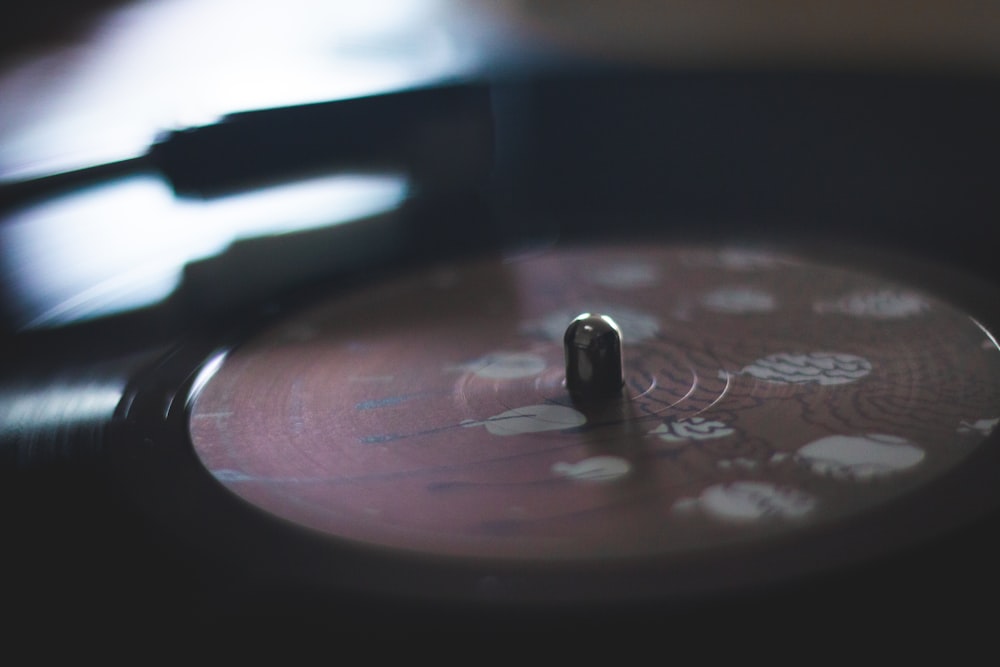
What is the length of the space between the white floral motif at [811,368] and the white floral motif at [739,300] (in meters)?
0.11

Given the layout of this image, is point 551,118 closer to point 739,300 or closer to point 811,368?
point 739,300

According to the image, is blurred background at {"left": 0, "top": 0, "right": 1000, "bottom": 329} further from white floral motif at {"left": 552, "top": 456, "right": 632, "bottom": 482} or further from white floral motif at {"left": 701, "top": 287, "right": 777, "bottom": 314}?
white floral motif at {"left": 552, "top": 456, "right": 632, "bottom": 482}

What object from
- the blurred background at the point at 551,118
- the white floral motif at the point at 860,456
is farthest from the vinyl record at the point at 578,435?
the blurred background at the point at 551,118

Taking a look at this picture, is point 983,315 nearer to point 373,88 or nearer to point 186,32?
point 373,88

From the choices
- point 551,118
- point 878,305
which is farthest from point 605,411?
point 551,118

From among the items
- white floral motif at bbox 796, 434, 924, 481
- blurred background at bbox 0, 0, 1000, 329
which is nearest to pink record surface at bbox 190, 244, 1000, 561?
white floral motif at bbox 796, 434, 924, 481

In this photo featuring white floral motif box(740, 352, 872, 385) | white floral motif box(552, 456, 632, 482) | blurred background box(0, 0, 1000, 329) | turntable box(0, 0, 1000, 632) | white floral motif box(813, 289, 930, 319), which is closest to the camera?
turntable box(0, 0, 1000, 632)

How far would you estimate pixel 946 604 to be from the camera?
410 mm

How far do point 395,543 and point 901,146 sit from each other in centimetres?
94

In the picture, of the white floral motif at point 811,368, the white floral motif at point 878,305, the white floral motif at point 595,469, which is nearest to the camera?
the white floral motif at point 595,469

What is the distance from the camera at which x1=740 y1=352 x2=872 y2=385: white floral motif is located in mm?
657

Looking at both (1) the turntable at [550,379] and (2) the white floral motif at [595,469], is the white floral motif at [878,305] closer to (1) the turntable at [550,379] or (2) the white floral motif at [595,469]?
(1) the turntable at [550,379]

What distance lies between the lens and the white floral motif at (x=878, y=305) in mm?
761

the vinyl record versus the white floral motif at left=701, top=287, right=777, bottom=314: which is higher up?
the white floral motif at left=701, top=287, right=777, bottom=314
